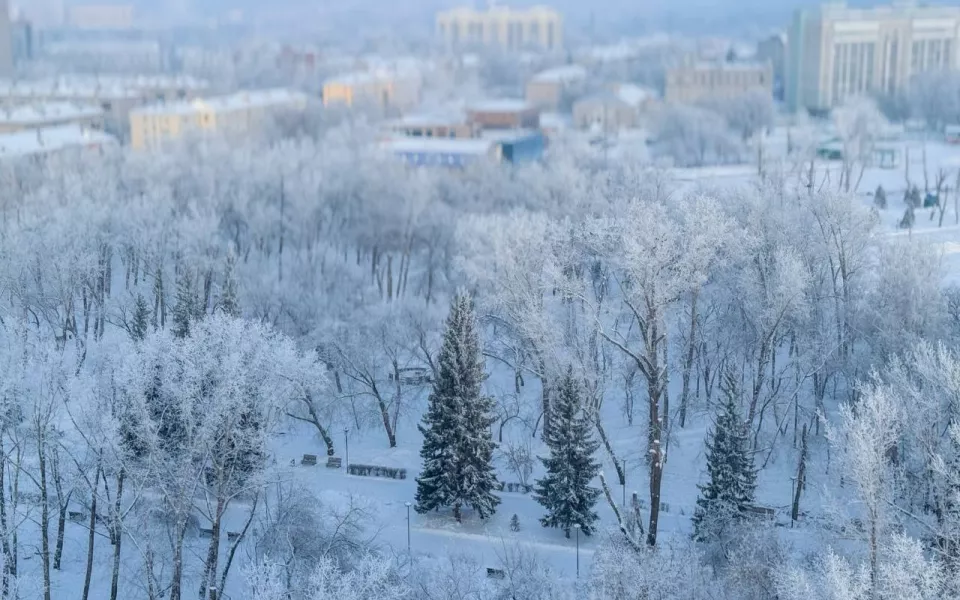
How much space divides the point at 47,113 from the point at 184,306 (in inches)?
1811

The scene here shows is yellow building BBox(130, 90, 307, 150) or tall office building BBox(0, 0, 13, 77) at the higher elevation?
tall office building BBox(0, 0, 13, 77)

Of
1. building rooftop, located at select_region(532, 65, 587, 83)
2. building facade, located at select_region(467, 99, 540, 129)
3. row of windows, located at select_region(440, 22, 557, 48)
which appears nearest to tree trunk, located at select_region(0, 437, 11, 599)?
building facade, located at select_region(467, 99, 540, 129)

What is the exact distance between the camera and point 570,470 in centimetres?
2223

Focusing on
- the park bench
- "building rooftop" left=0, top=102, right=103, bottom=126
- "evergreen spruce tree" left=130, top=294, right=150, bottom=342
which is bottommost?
the park bench

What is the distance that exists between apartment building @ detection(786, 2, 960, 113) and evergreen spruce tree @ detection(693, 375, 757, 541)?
60514 millimetres

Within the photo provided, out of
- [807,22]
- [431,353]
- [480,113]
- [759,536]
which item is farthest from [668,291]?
[807,22]

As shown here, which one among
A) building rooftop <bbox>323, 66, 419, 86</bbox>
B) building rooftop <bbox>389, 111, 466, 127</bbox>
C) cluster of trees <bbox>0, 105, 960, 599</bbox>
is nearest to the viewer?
cluster of trees <bbox>0, 105, 960, 599</bbox>

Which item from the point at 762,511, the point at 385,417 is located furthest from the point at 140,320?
the point at 762,511

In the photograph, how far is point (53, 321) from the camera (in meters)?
29.2

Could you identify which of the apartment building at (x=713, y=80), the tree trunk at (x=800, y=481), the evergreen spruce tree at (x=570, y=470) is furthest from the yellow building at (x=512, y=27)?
the evergreen spruce tree at (x=570, y=470)

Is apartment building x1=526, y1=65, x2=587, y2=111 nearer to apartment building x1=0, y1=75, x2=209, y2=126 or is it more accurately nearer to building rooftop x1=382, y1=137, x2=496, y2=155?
apartment building x1=0, y1=75, x2=209, y2=126

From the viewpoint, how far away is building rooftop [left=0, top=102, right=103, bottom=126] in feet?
212

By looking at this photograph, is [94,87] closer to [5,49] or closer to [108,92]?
[108,92]

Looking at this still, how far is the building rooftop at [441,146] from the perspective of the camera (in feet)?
184
